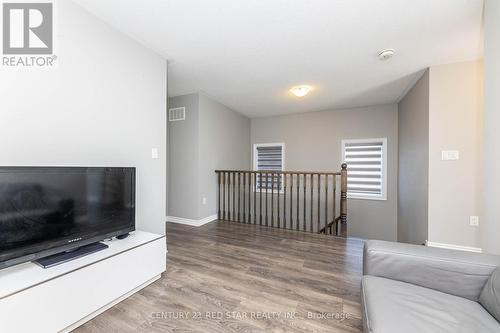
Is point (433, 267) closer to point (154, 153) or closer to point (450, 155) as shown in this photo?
point (450, 155)

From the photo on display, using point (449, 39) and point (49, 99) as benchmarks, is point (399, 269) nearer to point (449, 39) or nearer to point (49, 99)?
point (449, 39)

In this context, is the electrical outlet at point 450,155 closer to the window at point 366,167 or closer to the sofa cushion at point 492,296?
the window at point 366,167

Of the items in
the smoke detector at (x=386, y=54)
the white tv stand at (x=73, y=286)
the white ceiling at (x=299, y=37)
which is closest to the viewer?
the white tv stand at (x=73, y=286)

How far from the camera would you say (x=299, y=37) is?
2191 millimetres

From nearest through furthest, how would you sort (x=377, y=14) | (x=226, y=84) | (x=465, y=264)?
(x=465, y=264) < (x=377, y=14) < (x=226, y=84)

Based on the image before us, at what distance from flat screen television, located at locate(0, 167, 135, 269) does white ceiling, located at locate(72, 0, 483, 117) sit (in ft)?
4.89

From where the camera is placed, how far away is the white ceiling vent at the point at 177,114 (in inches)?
157

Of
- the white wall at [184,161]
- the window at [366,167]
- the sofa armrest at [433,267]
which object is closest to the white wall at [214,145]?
the white wall at [184,161]

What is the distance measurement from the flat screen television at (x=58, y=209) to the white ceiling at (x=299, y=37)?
58.7 inches

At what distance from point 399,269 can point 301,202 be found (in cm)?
389

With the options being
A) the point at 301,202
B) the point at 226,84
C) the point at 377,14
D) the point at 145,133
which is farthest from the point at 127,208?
the point at 301,202

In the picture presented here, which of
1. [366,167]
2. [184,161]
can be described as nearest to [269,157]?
[366,167]

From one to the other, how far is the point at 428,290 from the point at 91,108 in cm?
288

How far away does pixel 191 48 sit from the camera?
95.8 inches
